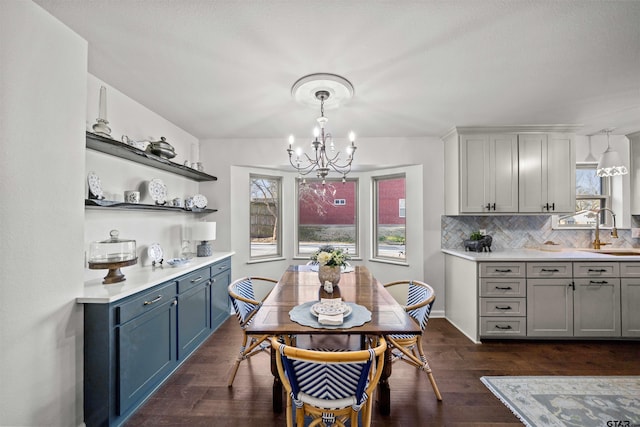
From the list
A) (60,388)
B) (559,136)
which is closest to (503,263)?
(559,136)

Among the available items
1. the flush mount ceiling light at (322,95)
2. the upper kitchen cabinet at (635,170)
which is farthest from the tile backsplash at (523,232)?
the flush mount ceiling light at (322,95)

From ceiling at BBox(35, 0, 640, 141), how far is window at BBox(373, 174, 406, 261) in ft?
4.56

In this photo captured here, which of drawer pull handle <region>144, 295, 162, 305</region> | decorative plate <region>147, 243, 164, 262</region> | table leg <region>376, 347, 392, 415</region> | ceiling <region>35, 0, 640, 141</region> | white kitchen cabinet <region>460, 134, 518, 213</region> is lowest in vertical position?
table leg <region>376, 347, 392, 415</region>

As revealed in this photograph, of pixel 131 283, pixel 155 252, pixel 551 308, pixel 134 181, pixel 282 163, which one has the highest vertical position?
pixel 282 163

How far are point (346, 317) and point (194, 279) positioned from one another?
177 cm

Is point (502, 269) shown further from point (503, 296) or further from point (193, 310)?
point (193, 310)

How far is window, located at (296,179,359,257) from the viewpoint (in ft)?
Answer: 14.2

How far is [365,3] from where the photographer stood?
1.38 meters

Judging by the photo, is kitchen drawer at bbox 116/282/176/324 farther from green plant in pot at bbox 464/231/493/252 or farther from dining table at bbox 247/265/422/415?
green plant in pot at bbox 464/231/493/252

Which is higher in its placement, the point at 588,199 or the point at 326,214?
the point at 588,199

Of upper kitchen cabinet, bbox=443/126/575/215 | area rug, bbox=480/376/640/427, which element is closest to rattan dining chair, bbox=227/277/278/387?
area rug, bbox=480/376/640/427

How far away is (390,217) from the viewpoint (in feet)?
13.4

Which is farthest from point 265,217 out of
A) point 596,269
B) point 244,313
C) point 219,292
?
point 596,269

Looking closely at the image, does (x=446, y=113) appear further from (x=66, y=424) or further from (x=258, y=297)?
(x=66, y=424)
